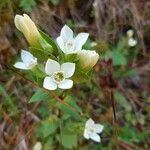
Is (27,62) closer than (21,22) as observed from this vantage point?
No

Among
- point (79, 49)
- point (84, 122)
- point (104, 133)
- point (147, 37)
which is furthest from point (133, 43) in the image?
point (79, 49)

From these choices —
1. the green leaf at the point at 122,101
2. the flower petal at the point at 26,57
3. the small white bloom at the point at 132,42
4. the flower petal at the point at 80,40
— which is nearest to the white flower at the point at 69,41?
the flower petal at the point at 80,40

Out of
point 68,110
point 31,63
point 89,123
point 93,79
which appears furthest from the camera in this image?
point 93,79

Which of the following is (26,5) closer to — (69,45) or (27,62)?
(27,62)

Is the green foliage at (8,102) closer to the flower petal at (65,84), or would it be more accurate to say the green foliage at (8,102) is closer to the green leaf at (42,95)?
the green leaf at (42,95)

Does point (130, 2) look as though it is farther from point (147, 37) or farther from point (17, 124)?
point (17, 124)

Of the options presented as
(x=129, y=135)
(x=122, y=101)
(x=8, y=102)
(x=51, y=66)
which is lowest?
(x=129, y=135)

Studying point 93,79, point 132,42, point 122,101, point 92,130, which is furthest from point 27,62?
point 132,42
